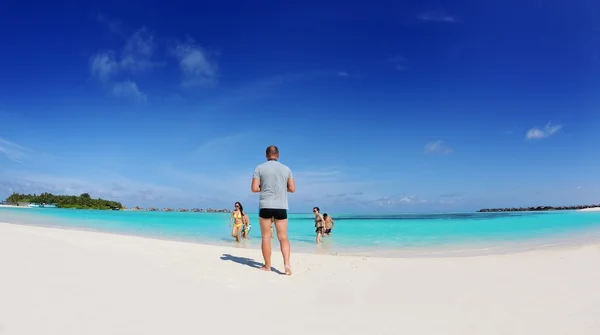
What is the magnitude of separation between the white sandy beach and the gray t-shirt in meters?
1.14

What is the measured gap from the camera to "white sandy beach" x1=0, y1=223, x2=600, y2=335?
10.5 ft

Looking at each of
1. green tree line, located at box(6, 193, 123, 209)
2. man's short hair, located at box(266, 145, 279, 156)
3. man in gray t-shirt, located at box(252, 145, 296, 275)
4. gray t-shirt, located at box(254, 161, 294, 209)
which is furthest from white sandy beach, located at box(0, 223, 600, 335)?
green tree line, located at box(6, 193, 123, 209)

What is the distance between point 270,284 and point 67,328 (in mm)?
2497

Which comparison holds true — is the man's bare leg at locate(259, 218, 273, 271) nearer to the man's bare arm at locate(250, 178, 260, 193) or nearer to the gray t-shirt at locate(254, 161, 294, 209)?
the gray t-shirt at locate(254, 161, 294, 209)

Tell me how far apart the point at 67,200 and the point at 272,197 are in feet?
474

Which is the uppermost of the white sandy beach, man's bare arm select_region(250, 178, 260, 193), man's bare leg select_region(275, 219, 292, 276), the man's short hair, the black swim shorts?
the man's short hair

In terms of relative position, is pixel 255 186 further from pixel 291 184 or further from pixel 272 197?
pixel 291 184

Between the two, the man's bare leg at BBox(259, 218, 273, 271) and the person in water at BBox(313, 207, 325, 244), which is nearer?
the man's bare leg at BBox(259, 218, 273, 271)

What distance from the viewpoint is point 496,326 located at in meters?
3.33

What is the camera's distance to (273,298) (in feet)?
13.8

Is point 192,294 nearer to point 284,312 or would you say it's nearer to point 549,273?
point 284,312

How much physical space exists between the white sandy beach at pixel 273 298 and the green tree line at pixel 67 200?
138m

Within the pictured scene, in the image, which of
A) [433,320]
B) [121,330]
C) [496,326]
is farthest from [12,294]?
[496,326]

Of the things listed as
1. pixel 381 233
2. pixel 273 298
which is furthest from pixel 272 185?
pixel 381 233
